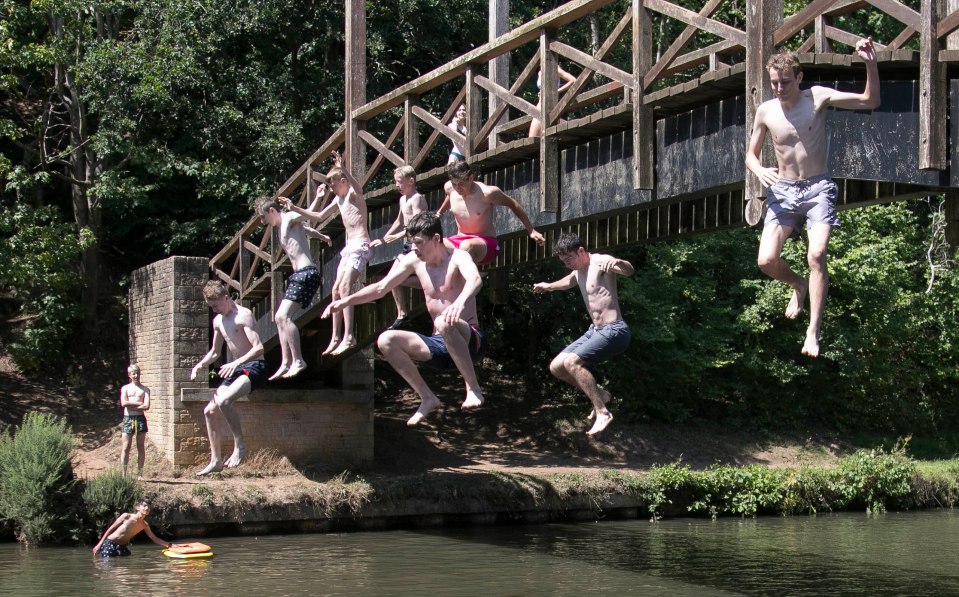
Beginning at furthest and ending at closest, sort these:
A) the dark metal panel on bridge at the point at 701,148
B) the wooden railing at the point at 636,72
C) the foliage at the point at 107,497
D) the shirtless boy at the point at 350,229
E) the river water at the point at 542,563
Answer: the foliage at the point at 107,497 < the shirtless boy at the point at 350,229 < the river water at the point at 542,563 < the dark metal panel on bridge at the point at 701,148 < the wooden railing at the point at 636,72

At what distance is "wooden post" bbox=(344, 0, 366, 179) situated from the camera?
16.5 meters

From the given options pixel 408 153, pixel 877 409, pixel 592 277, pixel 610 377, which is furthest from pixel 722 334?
pixel 592 277

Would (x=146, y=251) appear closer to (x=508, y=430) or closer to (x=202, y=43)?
(x=202, y=43)

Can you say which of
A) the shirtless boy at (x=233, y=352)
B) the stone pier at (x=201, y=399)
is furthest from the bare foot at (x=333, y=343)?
the stone pier at (x=201, y=399)

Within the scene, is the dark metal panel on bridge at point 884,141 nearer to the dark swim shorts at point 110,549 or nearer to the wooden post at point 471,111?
the wooden post at point 471,111

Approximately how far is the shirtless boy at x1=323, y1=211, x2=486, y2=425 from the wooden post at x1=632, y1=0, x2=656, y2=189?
1.75m

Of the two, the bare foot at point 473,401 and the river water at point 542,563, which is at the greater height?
the bare foot at point 473,401

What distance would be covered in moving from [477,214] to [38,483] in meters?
8.17

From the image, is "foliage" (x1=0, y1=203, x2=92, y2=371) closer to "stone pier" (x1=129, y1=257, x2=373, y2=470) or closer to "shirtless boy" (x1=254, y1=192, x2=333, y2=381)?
"stone pier" (x1=129, y1=257, x2=373, y2=470)

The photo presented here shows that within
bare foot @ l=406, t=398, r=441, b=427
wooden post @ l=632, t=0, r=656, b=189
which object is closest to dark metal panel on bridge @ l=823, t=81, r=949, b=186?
wooden post @ l=632, t=0, r=656, b=189

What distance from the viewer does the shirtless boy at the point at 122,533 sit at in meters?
16.7

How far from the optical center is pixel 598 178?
1253 centimetres

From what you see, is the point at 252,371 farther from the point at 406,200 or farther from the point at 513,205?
the point at 513,205

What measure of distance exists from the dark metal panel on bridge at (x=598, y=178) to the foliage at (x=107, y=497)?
806 centimetres
